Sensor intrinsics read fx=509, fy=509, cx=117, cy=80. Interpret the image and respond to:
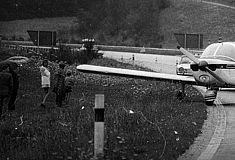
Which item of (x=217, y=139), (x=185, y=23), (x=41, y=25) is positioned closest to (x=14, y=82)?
(x=217, y=139)

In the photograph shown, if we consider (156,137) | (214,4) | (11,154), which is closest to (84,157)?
(11,154)

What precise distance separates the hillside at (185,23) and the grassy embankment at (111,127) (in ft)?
147

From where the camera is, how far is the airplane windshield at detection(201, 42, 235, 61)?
693 inches

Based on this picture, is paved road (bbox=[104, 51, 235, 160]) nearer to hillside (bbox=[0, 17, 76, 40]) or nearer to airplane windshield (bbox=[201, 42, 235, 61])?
airplane windshield (bbox=[201, 42, 235, 61])

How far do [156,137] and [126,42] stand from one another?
5861cm

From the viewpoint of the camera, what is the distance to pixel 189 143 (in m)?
9.65

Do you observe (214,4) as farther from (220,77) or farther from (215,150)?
(215,150)

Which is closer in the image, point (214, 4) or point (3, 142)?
point (3, 142)

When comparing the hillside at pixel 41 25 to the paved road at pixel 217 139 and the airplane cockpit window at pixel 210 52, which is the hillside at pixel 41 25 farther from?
the paved road at pixel 217 139

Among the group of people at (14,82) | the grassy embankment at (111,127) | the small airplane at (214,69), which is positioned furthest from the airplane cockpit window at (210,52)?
the group of people at (14,82)

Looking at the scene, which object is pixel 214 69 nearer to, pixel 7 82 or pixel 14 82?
pixel 14 82

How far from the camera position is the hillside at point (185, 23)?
6350 cm

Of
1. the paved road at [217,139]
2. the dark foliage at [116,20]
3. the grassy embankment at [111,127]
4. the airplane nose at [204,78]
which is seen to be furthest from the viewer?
the dark foliage at [116,20]

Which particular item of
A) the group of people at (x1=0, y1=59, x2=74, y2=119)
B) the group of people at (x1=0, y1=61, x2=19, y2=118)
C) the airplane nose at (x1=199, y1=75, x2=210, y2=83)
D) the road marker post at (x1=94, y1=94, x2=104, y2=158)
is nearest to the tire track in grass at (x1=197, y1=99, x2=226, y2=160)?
the road marker post at (x1=94, y1=94, x2=104, y2=158)
